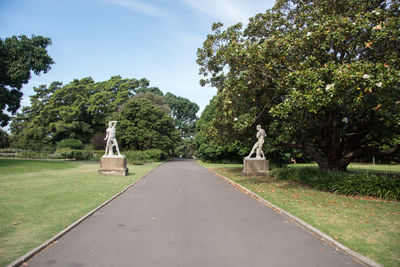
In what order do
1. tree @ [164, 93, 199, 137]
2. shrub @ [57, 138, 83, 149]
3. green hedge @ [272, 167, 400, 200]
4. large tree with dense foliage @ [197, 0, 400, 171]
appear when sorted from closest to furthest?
large tree with dense foliage @ [197, 0, 400, 171], green hedge @ [272, 167, 400, 200], shrub @ [57, 138, 83, 149], tree @ [164, 93, 199, 137]

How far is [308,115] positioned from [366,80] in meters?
4.02

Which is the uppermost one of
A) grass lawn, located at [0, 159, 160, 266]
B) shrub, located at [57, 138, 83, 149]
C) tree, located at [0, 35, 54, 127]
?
tree, located at [0, 35, 54, 127]

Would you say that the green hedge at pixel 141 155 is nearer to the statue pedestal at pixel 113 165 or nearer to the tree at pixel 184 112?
the statue pedestal at pixel 113 165

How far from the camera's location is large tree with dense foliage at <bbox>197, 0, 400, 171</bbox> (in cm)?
869

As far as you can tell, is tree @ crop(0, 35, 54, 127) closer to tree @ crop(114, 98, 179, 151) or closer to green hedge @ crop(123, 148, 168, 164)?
green hedge @ crop(123, 148, 168, 164)

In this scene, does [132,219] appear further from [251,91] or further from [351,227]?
[251,91]

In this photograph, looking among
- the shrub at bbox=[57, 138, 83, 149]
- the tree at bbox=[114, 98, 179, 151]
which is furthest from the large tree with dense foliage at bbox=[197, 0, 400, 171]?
the shrub at bbox=[57, 138, 83, 149]

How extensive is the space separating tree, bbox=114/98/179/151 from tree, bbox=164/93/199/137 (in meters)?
27.4

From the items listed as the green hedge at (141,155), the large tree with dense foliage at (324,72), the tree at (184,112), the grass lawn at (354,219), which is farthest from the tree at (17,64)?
the tree at (184,112)

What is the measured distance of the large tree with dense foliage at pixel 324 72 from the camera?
869 cm

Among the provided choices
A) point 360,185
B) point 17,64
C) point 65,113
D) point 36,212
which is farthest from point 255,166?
point 65,113

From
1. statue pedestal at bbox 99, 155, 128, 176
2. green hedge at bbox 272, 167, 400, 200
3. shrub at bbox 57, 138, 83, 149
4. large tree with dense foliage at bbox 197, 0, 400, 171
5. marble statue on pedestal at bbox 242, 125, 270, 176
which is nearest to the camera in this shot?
large tree with dense foliage at bbox 197, 0, 400, 171

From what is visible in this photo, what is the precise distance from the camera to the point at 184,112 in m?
73.2

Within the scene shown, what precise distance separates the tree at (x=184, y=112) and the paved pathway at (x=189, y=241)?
215 ft
